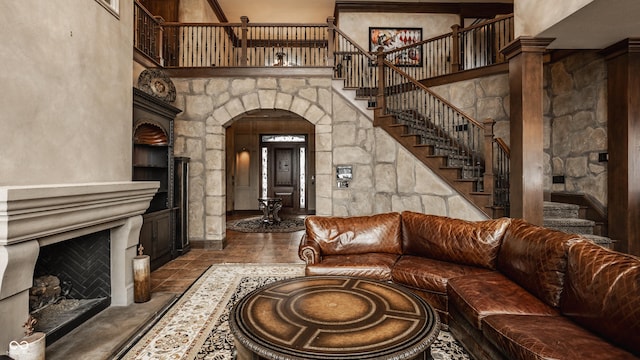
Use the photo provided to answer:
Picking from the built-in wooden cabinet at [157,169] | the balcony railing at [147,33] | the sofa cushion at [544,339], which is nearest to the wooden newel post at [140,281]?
the built-in wooden cabinet at [157,169]

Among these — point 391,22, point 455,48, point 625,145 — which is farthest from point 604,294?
point 391,22

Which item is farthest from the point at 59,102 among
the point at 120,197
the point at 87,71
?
the point at 120,197

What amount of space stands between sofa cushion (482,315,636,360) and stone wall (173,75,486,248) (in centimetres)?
360

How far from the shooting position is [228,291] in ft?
11.2

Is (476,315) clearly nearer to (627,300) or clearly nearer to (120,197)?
(627,300)

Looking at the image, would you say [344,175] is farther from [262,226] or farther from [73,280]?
[73,280]

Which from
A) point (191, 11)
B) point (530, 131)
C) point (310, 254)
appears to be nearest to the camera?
point (310, 254)

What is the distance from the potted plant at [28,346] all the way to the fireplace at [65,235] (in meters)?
0.06

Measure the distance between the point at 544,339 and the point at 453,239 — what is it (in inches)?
54.5

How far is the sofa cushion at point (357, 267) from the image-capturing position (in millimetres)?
2854

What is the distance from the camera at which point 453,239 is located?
2.90m

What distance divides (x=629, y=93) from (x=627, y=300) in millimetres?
3514

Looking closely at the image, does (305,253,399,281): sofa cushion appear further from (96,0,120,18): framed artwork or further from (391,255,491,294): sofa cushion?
(96,0,120,18): framed artwork

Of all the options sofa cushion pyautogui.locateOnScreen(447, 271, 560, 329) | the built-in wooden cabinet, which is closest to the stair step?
sofa cushion pyautogui.locateOnScreen(447, 271, 560, 329)
